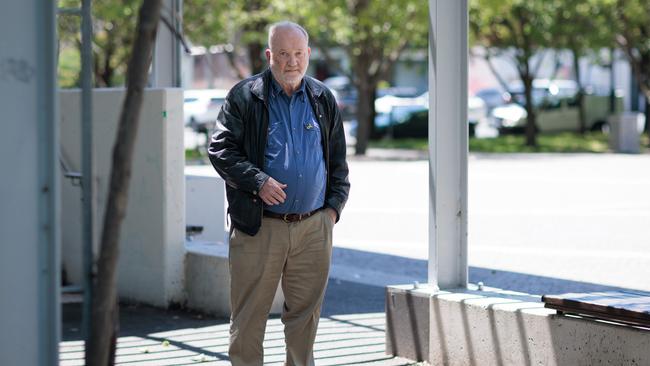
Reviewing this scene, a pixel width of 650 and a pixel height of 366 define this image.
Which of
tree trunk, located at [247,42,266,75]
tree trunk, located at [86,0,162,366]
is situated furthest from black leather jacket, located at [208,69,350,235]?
tree trunk, located at [247,42,266,75]

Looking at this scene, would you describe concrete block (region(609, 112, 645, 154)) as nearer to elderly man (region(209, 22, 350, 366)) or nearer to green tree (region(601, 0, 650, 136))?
green tree (region(601, 0, 650, 136))

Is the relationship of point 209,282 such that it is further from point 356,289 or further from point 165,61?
point 165,61

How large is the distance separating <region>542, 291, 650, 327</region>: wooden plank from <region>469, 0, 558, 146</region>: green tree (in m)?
25.1

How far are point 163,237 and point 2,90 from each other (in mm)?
5200

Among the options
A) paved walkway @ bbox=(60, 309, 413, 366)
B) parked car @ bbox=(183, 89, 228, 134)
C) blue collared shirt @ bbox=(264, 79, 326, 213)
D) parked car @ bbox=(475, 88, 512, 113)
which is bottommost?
paved walkway @ bbox=(60, 309, 413, 366)

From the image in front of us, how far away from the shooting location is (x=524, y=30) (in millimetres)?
32344

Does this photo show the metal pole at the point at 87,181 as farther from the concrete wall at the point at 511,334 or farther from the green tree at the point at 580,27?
the green tree at the point at 580,27

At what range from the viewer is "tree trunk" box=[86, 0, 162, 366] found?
319 cm

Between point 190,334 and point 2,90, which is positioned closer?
point 2,90

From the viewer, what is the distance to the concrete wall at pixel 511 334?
5.36 metres

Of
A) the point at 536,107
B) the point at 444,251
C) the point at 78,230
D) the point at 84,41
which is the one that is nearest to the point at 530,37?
the point at 536,107

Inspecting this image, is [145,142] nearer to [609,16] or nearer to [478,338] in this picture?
[478,338]

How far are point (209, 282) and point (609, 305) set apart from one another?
386 centimetres

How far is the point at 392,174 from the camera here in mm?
22250
